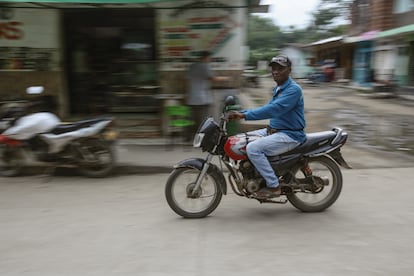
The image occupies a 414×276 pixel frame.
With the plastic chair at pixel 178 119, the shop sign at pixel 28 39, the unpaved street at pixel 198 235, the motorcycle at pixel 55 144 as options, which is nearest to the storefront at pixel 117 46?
the shop sign at pixel 28 39

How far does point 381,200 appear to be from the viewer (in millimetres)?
4973

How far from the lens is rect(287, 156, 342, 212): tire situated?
455cm

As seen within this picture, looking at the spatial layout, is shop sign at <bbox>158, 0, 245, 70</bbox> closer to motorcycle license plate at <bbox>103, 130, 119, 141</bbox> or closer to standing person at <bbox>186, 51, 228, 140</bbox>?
standing person at <bbox>186, 51, 228, 140</bbox>

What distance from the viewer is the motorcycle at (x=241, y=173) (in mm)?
4332

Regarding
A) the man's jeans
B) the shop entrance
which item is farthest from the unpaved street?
the shop entrance

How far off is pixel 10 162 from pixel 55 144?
0.90 meters

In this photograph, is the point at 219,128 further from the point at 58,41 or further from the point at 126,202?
the point at 58,41

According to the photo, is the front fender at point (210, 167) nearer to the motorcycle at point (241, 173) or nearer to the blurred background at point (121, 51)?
the motorcycle at point (241, 173)

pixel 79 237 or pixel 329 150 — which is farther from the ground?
pixel 329 150

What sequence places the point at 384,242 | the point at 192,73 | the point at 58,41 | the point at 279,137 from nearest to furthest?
the point at 384,242
the point at 279,137
the point at 192,73
the point at 58,41

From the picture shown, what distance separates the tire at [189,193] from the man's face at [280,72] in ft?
4.11

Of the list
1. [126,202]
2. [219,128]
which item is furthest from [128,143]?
[219,128]

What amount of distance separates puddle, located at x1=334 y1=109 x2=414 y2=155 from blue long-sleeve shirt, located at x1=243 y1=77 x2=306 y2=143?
4031 mm

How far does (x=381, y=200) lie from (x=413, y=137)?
14.6 ft
